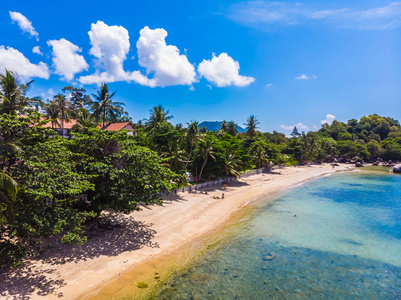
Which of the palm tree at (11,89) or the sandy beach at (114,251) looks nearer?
the sandy beach at (114,251)

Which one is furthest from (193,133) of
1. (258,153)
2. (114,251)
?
(258,153)

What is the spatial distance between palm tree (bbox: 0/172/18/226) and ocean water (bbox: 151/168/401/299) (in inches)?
326

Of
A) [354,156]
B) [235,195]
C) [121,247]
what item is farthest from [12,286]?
[354,156]

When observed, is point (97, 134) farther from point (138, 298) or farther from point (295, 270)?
point (295, 270)

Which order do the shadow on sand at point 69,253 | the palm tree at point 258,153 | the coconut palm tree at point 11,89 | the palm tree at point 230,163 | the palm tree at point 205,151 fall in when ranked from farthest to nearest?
the palm tree at point 258,153 < the palm tree at point 230,163 < the palm tree at point 205,151 < the coconut palm tree at point 11,89 < the shadow on sand at point 69,253

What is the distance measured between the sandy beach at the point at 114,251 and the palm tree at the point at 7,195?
11.1ft

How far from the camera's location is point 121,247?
598 inches

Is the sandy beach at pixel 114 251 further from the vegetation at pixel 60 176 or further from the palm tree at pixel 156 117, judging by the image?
the palm tree at pixel 156 117

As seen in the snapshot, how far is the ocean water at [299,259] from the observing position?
1262 cm

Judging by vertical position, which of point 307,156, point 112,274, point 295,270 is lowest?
point 295,270

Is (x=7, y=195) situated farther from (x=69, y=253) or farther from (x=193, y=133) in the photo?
(x=193, y=133)

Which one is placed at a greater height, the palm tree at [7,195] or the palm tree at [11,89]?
the palm tree at [11,89]

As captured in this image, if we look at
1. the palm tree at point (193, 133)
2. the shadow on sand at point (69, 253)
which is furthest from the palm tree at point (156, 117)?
the shadow on sand at point (69, 253)

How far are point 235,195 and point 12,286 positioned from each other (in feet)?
87.6
